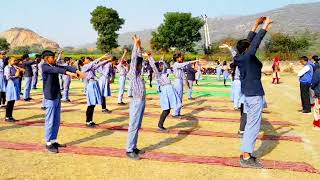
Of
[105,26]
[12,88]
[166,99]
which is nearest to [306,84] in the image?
[166,99]

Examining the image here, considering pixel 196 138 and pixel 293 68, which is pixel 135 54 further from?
pixel 293 68

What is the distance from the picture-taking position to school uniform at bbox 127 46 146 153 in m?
7.84

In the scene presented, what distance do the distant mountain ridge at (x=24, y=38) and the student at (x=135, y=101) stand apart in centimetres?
16735

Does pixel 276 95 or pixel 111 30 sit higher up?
pixel 111 30

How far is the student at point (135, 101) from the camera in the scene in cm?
781

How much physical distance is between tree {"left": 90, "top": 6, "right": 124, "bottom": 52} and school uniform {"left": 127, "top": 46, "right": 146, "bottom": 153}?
2919 inches

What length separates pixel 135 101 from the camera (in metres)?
7.95

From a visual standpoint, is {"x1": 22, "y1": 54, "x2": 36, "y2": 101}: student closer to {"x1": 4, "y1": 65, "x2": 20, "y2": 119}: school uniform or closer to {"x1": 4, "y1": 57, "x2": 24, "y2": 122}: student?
{"x1": 4, "y1": 57, "x2": 24, "y2": 122}: student

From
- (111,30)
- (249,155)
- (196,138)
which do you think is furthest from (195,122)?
(111,30)

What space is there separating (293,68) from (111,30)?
48.1 meters

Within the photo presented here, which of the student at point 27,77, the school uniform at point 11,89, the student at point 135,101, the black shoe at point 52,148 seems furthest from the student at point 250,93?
the student at point 27,77

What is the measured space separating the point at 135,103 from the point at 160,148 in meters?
1.28

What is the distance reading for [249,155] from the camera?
745 centimetres

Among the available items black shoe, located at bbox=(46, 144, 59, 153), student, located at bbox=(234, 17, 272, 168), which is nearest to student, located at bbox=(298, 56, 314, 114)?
student, located at bbox=(234, 17, 272, 168)
